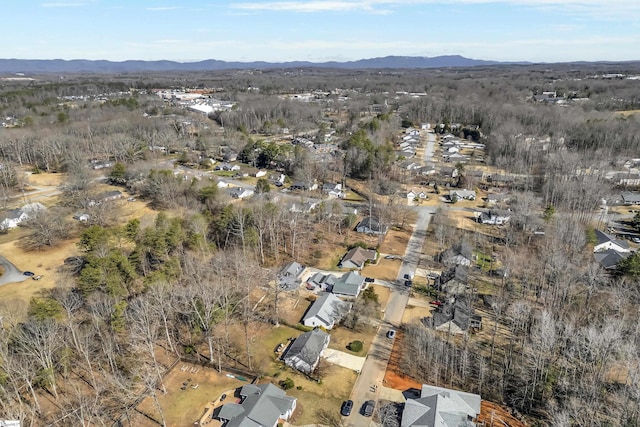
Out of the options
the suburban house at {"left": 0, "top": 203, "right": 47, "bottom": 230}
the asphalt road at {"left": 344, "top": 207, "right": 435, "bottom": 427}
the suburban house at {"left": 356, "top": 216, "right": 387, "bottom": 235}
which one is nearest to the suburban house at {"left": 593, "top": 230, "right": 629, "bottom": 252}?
the asphalt road at {"left": 344, "top": 207, "right": 435, "bottom": 427}

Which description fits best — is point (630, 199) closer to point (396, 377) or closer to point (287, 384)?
point (396, 377)

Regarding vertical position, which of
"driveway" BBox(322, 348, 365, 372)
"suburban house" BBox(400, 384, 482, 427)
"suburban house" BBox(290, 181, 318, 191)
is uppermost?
"suburban house" BBox(290, 181, 318, 191)

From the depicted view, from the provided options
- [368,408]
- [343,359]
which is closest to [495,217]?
[343,359]

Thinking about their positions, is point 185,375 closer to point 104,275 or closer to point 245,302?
point 245,302

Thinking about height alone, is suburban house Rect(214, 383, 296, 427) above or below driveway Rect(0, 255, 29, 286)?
below

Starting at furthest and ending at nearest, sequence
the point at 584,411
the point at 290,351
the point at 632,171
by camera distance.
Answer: the point at 632,171, the point at 290,351, the point at 584,411

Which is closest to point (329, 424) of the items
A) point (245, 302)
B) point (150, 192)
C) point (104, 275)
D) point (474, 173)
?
point (245, 302)

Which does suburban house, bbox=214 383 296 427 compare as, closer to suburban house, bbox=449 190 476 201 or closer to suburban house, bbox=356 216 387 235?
suburban house, bbox=356 216 387 235

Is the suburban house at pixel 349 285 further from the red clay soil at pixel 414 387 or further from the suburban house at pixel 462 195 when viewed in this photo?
the suburban house at pixel 462 195
